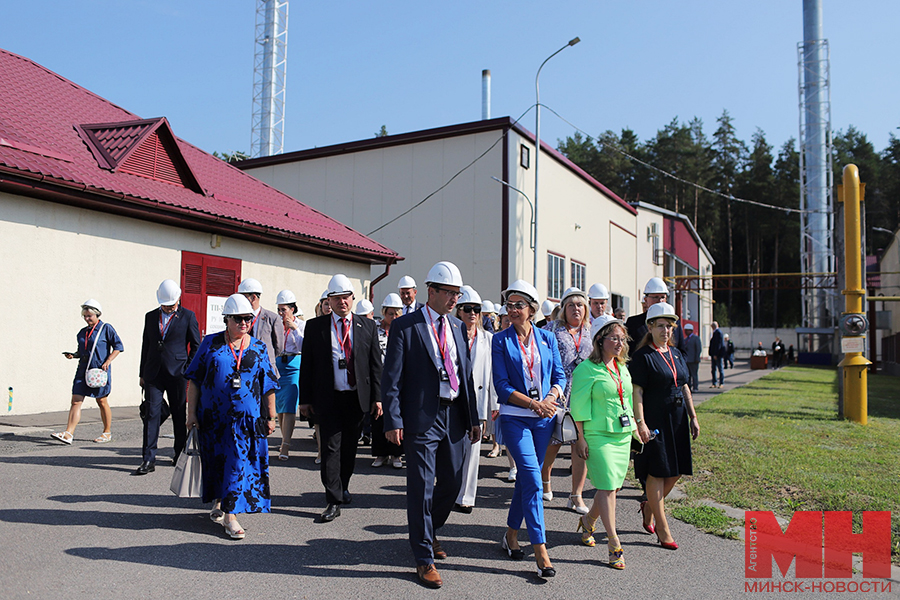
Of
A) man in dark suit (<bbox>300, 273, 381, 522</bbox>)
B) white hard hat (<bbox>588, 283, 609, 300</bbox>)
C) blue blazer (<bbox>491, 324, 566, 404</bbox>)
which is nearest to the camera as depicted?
blue blazer (<bbox>491, 324, 566, 404</bbox>)

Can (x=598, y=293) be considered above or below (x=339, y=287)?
above

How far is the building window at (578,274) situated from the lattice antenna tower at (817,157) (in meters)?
20.1

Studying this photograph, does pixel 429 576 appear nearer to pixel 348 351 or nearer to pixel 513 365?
pixel 513 365

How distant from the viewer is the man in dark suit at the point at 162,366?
6938mm

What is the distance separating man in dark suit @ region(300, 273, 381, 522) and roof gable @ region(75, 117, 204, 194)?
9356mm

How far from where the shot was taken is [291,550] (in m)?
4.71

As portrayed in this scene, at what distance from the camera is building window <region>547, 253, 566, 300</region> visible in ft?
81.2

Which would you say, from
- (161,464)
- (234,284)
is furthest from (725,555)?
(234,284)

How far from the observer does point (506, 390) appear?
15.2ft

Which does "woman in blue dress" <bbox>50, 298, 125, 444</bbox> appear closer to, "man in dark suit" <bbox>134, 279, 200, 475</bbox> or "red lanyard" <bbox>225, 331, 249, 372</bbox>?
"man in dark suit" <bbox>134, 279, 200, 475</bbox>

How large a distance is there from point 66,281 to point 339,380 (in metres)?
7.90

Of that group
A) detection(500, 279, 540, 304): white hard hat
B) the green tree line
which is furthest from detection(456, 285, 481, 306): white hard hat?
the green tree line

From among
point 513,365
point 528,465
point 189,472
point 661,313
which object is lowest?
point 189,472

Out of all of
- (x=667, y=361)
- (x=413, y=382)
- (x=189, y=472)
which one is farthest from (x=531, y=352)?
(x=189, y=472)
